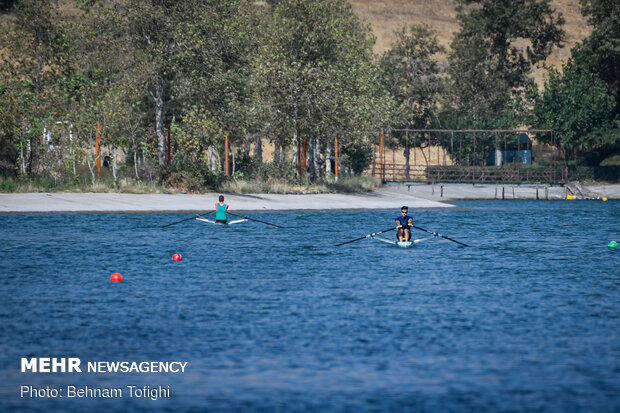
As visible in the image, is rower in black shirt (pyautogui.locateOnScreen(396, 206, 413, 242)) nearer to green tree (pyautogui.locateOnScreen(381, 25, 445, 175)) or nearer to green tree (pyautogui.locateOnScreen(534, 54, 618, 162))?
green tree (pyautogui.locateOnScreen(534, 54, 618, 162))

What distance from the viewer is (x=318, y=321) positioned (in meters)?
17.4

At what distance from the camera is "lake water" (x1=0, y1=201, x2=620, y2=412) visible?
1248cm

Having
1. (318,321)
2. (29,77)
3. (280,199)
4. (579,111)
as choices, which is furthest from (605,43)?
(318,321)

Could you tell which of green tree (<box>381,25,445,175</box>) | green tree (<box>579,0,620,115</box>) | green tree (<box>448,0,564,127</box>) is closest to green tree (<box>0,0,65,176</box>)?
green tree (<box>381,25,445,175</box>)

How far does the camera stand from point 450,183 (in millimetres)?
70688

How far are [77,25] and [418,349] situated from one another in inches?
1560

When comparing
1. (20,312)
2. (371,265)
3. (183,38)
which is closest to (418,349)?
(20,312)

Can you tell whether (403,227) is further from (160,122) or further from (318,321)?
(160,122)

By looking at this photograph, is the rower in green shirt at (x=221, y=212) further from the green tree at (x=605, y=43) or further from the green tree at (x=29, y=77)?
the green tree at (x=605, y=43)

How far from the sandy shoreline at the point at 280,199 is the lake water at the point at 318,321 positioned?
8161mm

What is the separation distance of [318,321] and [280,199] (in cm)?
3318

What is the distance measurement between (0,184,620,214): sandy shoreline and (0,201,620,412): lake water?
8.16m

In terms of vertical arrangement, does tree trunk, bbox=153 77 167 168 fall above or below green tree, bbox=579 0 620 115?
below

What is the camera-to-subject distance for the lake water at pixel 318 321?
1248 cm
